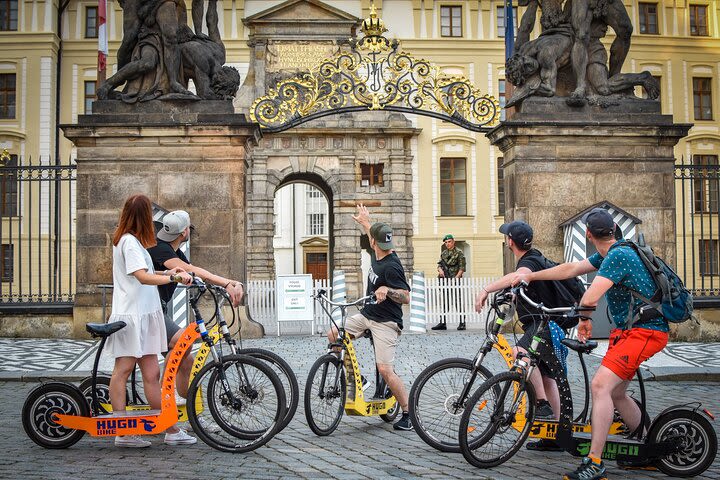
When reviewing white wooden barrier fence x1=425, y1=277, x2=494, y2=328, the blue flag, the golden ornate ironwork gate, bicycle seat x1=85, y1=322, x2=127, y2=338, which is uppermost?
the blue flag

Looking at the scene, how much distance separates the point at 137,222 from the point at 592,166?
10.9 m

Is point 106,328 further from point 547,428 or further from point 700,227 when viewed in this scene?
point 700,227

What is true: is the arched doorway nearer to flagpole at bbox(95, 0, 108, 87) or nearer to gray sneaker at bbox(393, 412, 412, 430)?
Result: flagpole at bbox(95, 0, 108, 87)

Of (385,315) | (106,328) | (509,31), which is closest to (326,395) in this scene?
(385,315)

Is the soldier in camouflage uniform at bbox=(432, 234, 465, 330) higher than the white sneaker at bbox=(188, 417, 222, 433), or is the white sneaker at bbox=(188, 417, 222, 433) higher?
the soldier in camouflage uniform at bbox=(432, 234, 465, 330)

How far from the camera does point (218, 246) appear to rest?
642 inches

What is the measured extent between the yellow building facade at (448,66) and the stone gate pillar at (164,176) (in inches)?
951

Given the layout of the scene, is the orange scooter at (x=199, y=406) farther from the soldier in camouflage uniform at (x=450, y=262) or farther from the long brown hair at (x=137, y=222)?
the soldier in camouflage uniform at (x=450, y=262)

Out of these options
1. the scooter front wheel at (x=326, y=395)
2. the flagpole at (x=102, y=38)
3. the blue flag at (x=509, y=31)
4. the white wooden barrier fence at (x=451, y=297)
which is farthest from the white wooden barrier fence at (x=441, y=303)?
the scooter front wheel at (x=326, y=395)

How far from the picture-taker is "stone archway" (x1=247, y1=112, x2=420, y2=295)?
40.3 metres

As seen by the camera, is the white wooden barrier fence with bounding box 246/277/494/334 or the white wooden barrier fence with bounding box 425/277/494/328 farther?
the white wooden barrier fence with bounding box 425/277/494/328

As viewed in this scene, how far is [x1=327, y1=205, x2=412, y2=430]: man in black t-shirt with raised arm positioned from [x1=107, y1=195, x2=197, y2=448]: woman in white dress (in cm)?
154

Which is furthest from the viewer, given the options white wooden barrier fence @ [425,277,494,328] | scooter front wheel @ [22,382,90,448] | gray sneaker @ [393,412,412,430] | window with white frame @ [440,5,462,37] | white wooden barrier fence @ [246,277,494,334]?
window with white frame @ [440,5,462,37]

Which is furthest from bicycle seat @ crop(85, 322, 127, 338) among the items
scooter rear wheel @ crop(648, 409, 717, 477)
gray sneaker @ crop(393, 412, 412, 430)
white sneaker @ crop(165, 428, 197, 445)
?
scooter rear wheel @ crop(648, 409, 717, 477)
